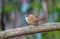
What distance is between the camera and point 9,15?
82.7 inches

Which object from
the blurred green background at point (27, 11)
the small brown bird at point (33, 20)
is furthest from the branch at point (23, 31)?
the blurred green background at point (27, 11)

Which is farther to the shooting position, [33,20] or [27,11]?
[27,11]

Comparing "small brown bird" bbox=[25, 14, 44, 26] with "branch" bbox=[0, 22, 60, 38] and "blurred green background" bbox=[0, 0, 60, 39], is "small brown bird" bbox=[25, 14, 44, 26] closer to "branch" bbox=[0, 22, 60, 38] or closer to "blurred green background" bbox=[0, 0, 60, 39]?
"branch" bbox=[0, 22, 60, 38]

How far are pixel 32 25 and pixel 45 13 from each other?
68 centimetres

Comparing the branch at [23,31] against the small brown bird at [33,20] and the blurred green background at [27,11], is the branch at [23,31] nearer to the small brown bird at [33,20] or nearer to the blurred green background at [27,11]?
the small brown bird at [33,20]

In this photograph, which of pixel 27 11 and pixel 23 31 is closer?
pixel 23 31

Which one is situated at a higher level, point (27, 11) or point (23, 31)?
point (27, 11)

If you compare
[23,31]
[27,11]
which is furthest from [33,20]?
[27,11]

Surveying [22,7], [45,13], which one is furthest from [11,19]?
[45,13]

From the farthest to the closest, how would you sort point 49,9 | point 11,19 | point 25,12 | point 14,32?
point 11,19
point 25,12
point 49,9
point 14,32

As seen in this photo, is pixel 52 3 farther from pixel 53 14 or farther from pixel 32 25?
pixel 32 25

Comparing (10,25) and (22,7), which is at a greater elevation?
(22,7)

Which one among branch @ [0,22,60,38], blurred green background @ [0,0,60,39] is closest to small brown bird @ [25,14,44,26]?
branch @ [0,22,60,38]

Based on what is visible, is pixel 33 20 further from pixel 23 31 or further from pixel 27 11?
pixel 27 11
